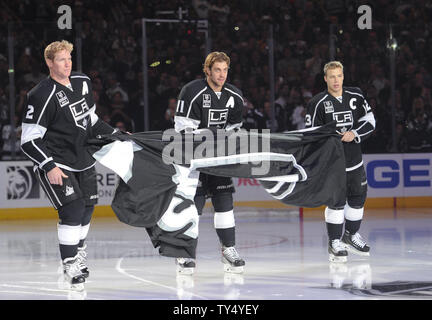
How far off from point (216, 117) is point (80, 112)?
3.76 feet

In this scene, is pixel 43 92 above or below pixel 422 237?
above

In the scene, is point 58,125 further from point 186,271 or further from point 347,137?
point 347,137

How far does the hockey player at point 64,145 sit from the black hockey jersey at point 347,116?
210 centimetres

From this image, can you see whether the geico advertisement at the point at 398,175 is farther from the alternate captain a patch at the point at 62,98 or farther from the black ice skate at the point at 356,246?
the alternate captain a patch at the point at 62,98

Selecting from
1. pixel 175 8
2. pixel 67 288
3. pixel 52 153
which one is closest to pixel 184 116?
pixel 52 153

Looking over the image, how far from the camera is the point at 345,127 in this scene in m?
7.17

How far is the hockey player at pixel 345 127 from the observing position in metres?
7.09

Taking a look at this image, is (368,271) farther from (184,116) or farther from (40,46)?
(40,46)

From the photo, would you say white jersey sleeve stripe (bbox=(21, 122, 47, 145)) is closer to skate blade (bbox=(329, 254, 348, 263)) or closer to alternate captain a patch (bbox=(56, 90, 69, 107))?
alternate captain a patch (bbox=(56, 90, 69, 107))

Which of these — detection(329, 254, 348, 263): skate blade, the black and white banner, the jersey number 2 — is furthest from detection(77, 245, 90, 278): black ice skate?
detection(329, 254, 348, 263): skate blade

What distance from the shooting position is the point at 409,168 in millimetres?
12445

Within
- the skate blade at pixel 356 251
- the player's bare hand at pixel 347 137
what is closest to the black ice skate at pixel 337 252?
the skate blade at pixel 356 251

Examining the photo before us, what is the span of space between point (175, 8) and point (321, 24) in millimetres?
2535
